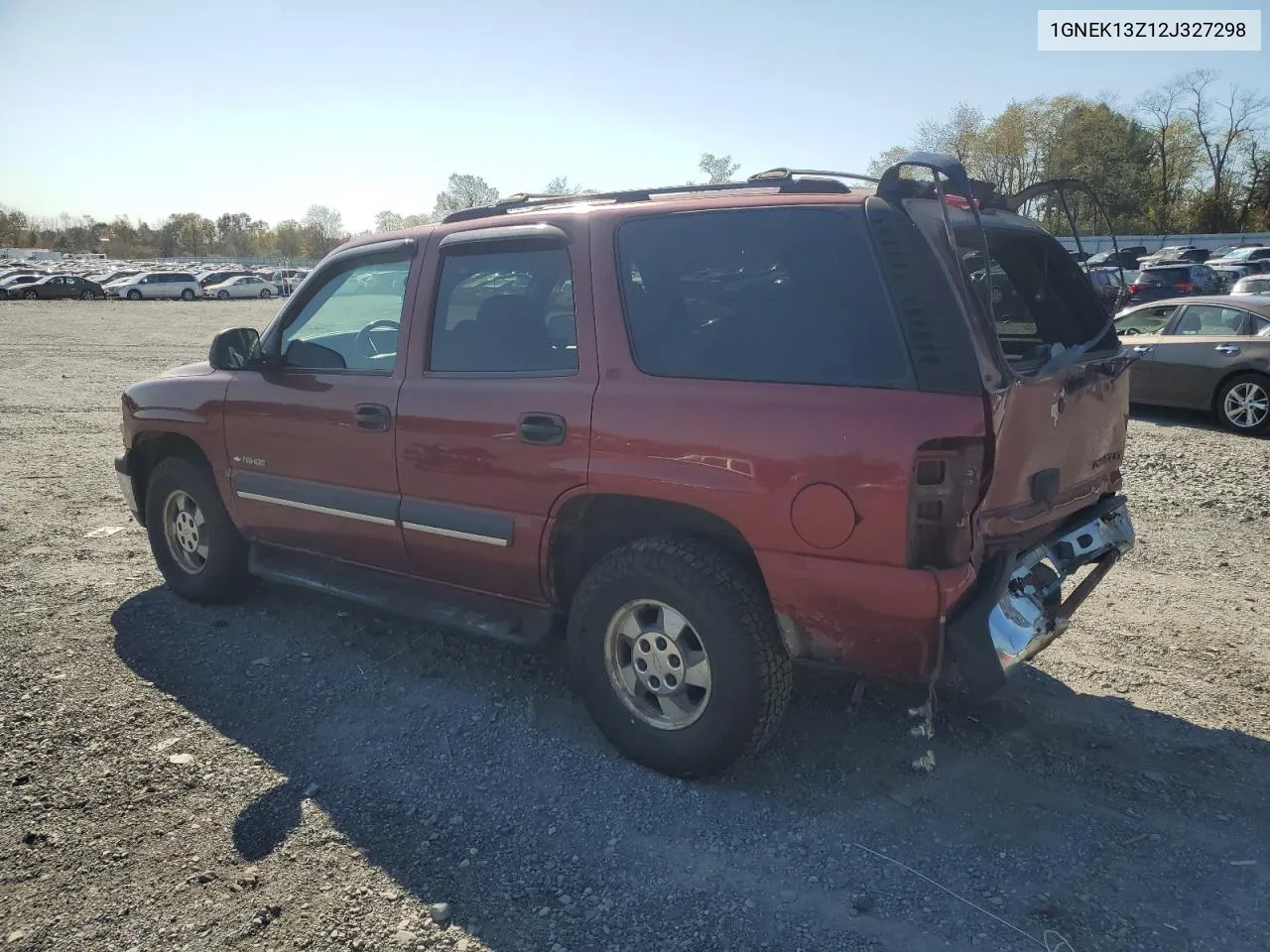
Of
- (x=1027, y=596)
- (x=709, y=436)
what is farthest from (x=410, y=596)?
(x=1027, y=596)

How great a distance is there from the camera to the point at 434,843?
3.04m

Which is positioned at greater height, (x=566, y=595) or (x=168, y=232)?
(x=168, y=232)

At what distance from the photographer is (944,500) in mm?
2770

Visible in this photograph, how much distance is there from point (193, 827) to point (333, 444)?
5.58ft

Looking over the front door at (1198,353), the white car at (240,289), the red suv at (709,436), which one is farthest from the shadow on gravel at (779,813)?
the white car at (240,289)

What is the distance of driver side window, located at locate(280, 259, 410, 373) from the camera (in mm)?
4148

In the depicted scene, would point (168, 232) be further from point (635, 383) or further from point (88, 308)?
point (635, 383)

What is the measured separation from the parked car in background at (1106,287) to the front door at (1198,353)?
7.30m

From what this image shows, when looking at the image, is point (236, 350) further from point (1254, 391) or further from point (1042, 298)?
point (1254, 391)

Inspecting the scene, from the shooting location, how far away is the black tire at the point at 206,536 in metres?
4.91

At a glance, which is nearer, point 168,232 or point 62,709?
point 62,709

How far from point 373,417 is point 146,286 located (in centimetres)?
5260

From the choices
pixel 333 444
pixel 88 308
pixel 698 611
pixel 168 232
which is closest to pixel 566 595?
pixel 698 611

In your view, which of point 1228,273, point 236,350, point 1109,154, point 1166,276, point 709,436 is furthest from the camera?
point 1109,154
